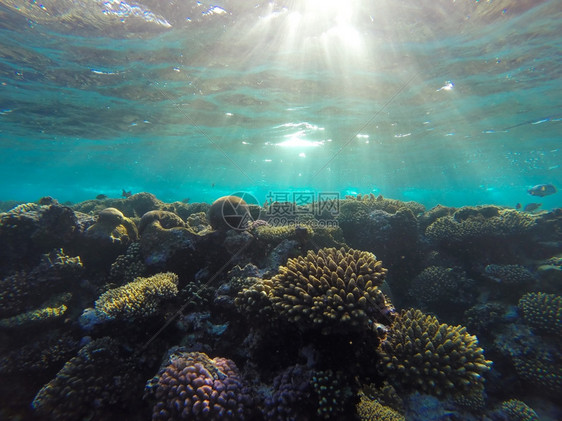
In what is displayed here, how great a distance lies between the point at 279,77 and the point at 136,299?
15.4 metres

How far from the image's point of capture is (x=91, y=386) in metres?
4.38

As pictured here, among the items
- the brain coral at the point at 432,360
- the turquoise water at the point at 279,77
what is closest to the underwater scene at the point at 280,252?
the brain coral at the point at 432,360

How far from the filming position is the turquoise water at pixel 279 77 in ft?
35.5

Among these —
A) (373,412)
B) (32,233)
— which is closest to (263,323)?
(373,412)

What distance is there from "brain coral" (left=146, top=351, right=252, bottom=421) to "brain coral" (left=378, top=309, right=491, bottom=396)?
2.41m

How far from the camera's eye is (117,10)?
10539 mm

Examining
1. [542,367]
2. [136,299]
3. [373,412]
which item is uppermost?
[136,299]

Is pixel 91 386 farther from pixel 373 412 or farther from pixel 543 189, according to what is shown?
pixel 543 189

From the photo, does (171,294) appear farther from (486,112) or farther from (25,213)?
(486,112)

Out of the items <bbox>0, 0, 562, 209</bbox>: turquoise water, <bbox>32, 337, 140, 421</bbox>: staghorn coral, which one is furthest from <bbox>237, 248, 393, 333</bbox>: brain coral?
<bbox>0, 0, 562, 209</bbox>: turquoise water

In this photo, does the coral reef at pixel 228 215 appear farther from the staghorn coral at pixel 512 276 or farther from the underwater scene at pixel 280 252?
the staghorn coral at pixel 512 276

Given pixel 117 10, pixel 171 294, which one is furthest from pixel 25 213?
pixel 117 10

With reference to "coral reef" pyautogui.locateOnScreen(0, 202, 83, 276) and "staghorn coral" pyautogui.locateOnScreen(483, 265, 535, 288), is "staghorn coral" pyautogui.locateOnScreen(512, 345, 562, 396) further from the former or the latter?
"coral reef" pyautogui.locateOnScreen(0, 202, 83, 276)

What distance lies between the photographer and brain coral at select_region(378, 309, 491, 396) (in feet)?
11.8
